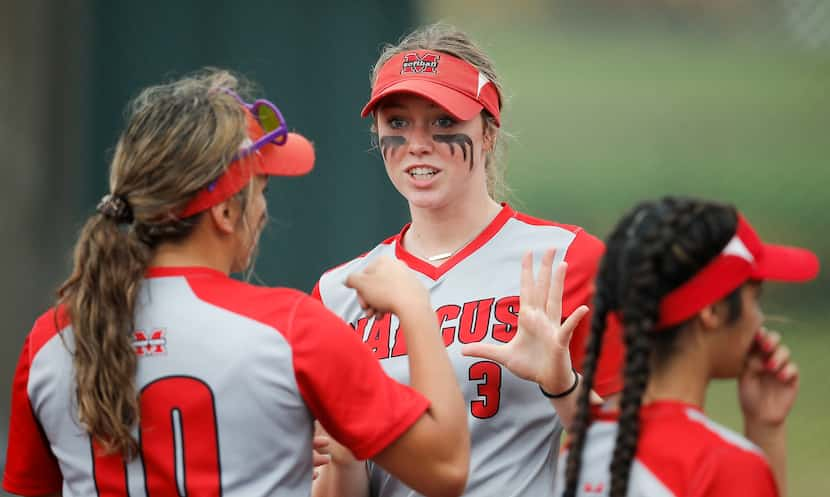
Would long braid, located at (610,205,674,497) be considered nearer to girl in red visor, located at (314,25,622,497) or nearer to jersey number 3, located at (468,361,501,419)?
girl in red visor, located at (314,25,622,497)

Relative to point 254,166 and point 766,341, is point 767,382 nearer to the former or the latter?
point 766,341

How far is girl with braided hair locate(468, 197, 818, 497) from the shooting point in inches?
62.8

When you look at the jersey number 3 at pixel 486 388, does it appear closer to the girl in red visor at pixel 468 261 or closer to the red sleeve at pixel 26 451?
the girl in red visor at pixel 468 261

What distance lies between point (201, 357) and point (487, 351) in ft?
2.04

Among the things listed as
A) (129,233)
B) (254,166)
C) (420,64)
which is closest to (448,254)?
(420,64)

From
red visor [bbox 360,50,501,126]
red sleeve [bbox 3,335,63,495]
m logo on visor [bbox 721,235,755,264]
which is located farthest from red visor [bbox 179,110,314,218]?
m logo on visor [bbox 721,235,755,264]

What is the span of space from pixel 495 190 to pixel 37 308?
294 cm

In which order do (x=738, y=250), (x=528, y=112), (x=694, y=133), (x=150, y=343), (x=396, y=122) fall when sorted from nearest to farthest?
1. (x=738, y=250)
2. (x=150, y=343)
3. (x=396, y=122)
4. (x=694, y=133)
5. (x=528, y=112)

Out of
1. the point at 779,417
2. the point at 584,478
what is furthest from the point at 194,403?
the point at 779,417

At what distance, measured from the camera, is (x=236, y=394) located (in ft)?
5.66

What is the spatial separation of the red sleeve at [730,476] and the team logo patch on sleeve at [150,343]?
854 millimetres

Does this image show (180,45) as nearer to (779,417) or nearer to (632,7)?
(632,7)

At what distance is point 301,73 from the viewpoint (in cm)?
494

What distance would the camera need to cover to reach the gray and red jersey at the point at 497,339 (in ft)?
7.47
